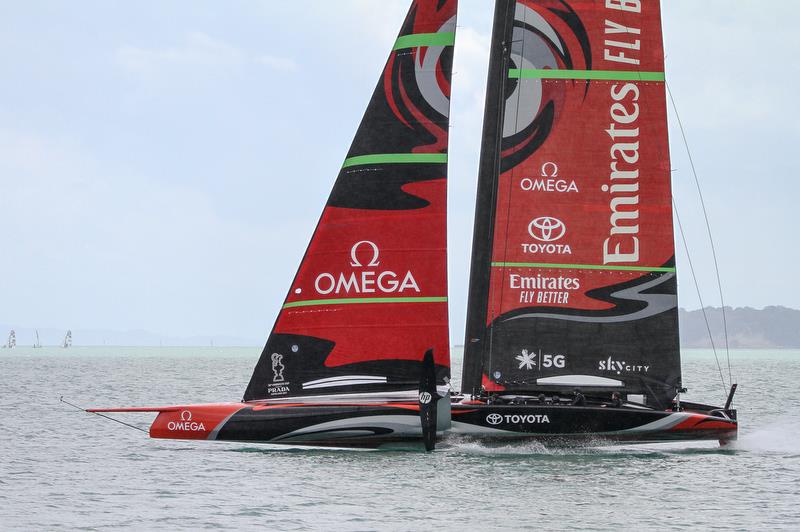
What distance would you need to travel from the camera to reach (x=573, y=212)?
2080 cm

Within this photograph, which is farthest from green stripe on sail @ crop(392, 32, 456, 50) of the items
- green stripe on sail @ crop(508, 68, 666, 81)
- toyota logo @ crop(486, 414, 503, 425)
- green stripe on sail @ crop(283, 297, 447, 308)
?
toyota logo @ crop(486, 414, 503, 425)

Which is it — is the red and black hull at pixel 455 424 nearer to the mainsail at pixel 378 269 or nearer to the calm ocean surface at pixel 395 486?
the calm ocean surface at pixel 395 486

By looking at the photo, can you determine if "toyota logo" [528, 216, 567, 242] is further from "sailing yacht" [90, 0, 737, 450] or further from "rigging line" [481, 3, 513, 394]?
"rigging line" [481, 3, 513, 394]

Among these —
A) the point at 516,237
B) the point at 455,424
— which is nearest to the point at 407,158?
the point at 516,237

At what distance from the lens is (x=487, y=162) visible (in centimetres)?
2083

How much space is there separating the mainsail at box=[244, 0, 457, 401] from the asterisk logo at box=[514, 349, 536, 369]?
132cm

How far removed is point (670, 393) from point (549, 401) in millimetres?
2212

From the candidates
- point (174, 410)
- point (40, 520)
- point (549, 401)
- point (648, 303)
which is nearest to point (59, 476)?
point (174, 410)

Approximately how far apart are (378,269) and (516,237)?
2.51 meters

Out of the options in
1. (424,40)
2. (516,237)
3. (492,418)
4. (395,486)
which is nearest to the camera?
(395,486)

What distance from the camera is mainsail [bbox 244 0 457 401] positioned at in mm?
20500

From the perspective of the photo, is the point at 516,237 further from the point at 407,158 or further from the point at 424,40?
the point at 424,40

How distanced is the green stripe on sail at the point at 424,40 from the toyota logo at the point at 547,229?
3628 mm

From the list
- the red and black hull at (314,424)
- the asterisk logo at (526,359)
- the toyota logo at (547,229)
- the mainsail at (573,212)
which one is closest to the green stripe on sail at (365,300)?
the mainsail at (573,212)
